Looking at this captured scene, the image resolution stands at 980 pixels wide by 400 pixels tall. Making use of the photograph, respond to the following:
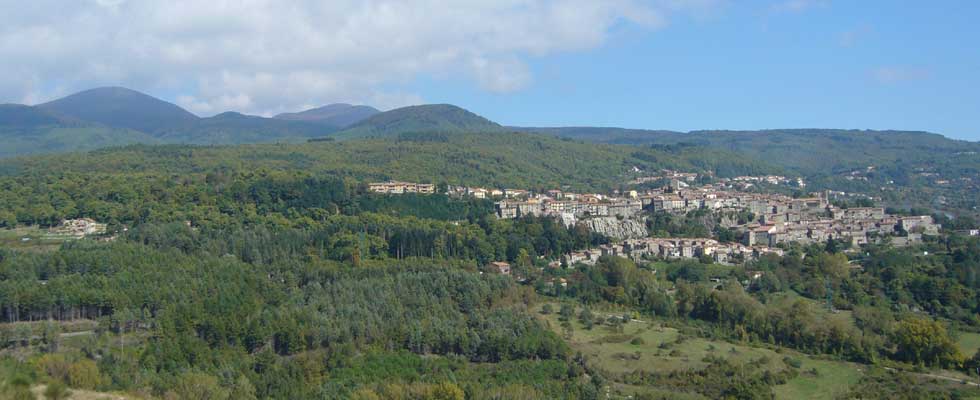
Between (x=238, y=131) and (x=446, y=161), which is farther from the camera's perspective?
(x=238, y=131)

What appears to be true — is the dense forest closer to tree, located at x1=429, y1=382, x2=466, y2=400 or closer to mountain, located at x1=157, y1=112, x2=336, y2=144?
tree, located at x1=429, y1=382, x2=466, y2=400

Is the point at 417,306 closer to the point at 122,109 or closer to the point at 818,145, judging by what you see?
the point at 818,145

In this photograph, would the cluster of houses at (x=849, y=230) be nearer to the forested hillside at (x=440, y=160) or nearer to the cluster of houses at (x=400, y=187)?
the cluster of houses at (x=400, y=187)

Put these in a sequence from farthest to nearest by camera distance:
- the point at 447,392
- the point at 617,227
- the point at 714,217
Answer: the point at 714,217 → the point at 617,227 → the point at 447,392

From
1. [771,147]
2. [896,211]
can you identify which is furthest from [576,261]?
[771,147]

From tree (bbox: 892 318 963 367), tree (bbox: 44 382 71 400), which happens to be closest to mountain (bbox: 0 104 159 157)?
tree (bbox: 44 382 71 400)

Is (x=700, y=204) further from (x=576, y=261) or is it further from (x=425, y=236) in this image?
(x=425, y=236)

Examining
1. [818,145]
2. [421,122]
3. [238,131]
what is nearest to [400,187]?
[421,122]
